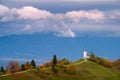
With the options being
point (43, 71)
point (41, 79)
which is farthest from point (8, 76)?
point (43, 71)

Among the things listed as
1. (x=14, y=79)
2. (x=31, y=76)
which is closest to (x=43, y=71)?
(x=31, y=76)

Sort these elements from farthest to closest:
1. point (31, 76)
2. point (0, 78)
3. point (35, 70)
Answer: point (35, 70) → point (31, 76) → point (0, 78)

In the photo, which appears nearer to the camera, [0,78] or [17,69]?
[0,78]

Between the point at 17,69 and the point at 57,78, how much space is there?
17687 millimetres

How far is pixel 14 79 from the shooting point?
170 metres

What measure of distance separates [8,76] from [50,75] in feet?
89.6

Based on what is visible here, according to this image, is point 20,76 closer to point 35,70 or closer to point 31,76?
point 31,76

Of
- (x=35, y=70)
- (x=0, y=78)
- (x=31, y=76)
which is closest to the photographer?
(x=0, y=78)

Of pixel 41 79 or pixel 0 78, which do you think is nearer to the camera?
pixel 0 78

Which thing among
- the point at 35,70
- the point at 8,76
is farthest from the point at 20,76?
the point at 35,70

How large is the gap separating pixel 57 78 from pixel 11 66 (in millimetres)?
20566

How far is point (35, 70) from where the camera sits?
Result: 641 ft

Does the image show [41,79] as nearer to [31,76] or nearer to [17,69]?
[31,76]

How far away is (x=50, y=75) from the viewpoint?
196m
